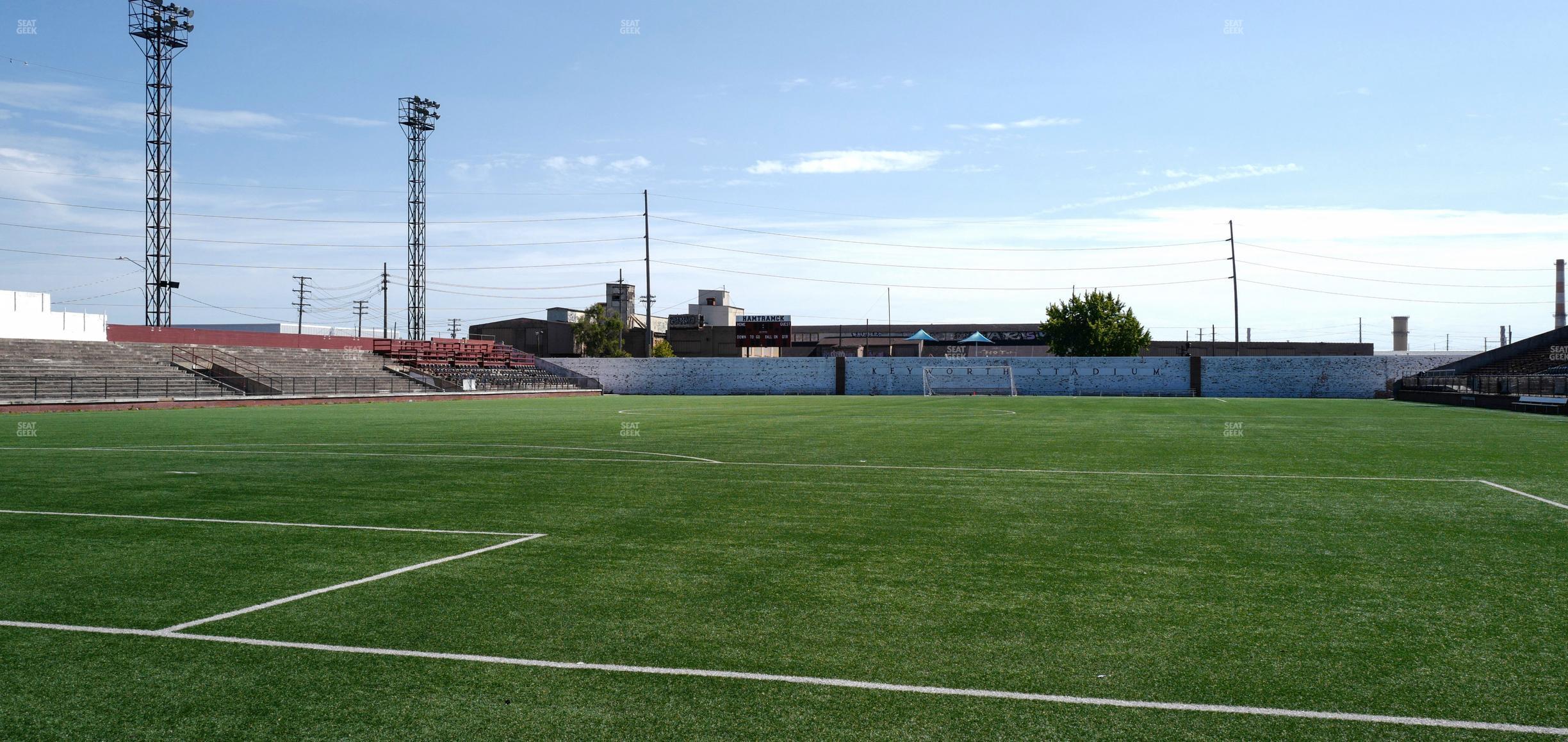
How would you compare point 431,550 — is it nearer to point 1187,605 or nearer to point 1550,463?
point 1187,605

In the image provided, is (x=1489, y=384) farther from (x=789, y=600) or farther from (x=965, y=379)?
(x=789, y=600)

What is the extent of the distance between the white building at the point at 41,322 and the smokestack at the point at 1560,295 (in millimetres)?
98210

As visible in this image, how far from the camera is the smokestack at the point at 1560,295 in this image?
76750mm

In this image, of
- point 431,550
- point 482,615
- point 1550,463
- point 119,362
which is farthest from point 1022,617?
point 119,362

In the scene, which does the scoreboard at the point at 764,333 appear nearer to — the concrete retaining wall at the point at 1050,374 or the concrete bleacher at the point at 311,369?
the concrete retaining wall at the point at 1050,374

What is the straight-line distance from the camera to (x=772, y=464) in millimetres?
14102

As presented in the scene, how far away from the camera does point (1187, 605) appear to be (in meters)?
5.75

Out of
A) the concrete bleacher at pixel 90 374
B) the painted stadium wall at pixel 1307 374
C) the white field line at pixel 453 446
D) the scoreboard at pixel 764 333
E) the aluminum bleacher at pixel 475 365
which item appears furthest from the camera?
the scoreboard at pixel 764 333

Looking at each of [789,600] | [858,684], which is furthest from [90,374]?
[858,684]

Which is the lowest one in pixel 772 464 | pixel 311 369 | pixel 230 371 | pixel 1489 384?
pixel 772 464

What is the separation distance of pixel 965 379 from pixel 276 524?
177 ft

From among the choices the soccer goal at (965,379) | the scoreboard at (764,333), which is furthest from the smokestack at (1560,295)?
the scoreboard at (764,333)

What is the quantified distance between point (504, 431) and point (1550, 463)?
1887cm

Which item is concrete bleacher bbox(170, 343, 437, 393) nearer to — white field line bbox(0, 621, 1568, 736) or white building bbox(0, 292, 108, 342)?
white building bbox(0, 292, 108, 342)
